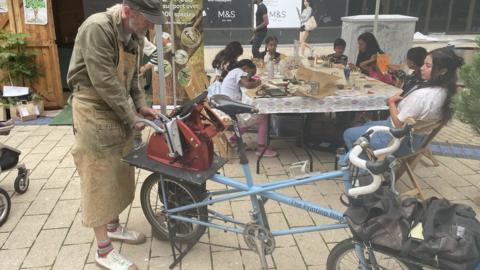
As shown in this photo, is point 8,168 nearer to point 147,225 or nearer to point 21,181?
point 21,181

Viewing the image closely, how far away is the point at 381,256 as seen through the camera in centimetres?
229

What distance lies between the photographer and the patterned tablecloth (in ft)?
14.2

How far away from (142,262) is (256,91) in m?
2.25

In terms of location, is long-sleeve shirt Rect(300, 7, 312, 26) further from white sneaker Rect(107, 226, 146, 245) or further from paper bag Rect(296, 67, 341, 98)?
white sneaker Rect(107, 226, 146, 245)

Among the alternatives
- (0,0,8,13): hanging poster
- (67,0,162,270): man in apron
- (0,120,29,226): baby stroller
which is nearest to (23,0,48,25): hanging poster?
(0,0,8,13): hanging poster

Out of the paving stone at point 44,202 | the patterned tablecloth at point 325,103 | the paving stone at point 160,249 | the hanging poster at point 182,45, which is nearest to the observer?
the paving stone at point 160,249

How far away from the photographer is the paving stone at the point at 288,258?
10.1ft

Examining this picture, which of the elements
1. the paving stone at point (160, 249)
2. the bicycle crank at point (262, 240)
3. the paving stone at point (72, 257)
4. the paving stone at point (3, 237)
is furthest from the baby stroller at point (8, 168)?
the bicycle crank at point (262, 240)

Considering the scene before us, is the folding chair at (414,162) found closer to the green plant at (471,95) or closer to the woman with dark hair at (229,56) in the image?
the green plant at (471,95)

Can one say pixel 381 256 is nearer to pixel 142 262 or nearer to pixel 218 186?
pixel 142 262

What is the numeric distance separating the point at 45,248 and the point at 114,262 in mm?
700

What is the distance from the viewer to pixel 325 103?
4.37 metres

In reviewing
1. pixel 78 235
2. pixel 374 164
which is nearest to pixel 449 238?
pixel 374 164

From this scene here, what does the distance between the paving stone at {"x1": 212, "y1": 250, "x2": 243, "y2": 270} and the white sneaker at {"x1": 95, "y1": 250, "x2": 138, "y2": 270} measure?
581 millimetres
